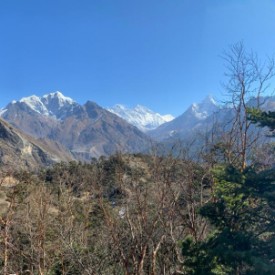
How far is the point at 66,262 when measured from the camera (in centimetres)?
1719

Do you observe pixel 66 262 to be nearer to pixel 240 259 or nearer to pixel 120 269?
pixel 120 269

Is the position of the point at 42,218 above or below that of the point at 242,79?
below

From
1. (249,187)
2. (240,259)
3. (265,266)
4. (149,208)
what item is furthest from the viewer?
(149,208)

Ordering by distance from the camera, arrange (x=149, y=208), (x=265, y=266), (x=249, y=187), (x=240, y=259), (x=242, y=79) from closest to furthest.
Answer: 1. (x=265, y=266)
2. (x=240, y=259)
3. (x=249, y=187)
4. (x=242, y=79)
5. (x=149, y=208)

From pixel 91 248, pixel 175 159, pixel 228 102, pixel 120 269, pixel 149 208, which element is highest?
pixel 228 102

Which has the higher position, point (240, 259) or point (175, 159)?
point (175, 159)

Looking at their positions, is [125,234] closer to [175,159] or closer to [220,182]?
[175,159]

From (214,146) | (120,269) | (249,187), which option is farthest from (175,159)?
(249,187)

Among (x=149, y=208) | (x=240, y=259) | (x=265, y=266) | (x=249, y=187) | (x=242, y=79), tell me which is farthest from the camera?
(x=149, y=208)

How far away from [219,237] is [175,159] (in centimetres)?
803

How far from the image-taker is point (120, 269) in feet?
55.3

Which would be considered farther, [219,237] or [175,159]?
[175,159]

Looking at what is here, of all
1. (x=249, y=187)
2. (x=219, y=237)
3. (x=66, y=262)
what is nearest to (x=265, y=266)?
(x=219, y=237)

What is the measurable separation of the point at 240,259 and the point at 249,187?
2.10m
